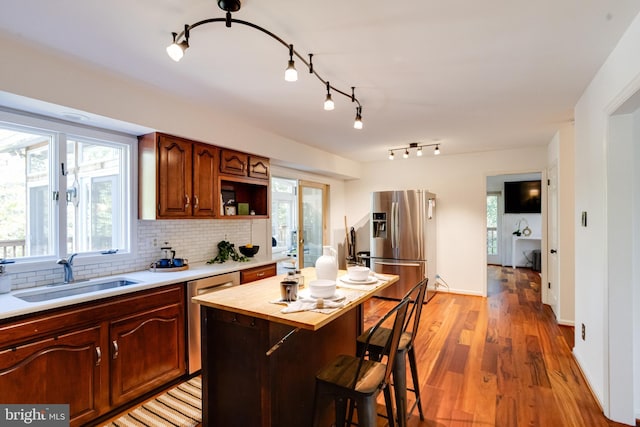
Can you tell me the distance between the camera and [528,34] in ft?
5.97

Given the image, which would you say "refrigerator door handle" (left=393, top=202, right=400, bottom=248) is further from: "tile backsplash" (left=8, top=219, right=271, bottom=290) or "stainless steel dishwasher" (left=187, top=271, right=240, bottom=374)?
"stainless steel dishwasher" (left=187, top=271, right=240, bottom=374)

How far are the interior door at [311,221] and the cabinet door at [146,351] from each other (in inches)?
104

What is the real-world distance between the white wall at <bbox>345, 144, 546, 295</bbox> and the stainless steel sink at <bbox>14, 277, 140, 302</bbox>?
4.53m

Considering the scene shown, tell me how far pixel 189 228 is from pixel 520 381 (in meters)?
3.36

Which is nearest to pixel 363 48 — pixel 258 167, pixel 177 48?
pixel 177 48

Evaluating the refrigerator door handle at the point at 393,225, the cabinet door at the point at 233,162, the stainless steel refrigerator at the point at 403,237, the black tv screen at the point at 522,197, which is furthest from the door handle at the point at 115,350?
the black tv screen at the point at 522,197

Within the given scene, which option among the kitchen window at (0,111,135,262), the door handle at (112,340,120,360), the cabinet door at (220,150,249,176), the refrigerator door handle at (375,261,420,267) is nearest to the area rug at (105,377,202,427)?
the door handle at (112,340,120,360)

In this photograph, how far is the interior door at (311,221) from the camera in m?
5.11

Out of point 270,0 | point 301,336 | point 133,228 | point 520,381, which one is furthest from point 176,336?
point 520,381

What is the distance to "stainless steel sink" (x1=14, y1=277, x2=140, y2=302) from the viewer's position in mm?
2141

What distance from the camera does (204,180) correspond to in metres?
3.09

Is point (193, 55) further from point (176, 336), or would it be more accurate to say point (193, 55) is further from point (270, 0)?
point (176, 336)

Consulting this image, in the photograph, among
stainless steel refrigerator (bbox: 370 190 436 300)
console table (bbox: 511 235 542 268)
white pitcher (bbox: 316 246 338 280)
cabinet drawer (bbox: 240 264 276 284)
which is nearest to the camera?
white pitcher (bbox: 316 246 338 280)

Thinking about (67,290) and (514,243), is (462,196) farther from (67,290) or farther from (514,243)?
(67,290)
